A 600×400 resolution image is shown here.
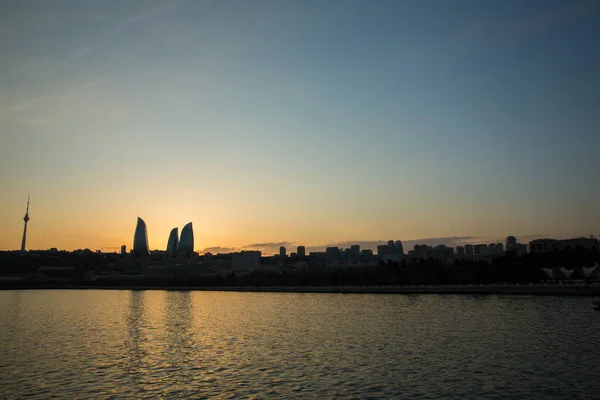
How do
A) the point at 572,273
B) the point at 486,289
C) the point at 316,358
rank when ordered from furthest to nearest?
the point at 572,273, the point at 486,289, the point at 316,358

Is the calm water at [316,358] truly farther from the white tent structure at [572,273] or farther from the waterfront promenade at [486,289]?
the white tent structure at [572,273]

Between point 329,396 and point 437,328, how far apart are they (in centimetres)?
2656

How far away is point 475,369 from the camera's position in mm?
28516

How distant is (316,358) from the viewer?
32875mm


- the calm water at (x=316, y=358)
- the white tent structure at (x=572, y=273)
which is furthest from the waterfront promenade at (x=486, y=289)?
the calm water at (x=316, y=358)

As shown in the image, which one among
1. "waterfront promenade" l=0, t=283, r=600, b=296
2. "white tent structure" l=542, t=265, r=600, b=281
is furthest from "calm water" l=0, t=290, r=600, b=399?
"white tent structure" l=542, t=265, r=600, b=281

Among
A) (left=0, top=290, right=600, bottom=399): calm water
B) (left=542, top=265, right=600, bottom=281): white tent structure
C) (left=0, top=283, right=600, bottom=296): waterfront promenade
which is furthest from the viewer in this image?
(left=542, top=265, right=600, bottom=281): white tent structure

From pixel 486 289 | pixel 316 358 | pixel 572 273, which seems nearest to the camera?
pixel 316 358

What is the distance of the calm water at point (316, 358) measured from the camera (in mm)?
24875

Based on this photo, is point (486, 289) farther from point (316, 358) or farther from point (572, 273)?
point (316, 358)

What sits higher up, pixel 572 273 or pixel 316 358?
pixel 572 273

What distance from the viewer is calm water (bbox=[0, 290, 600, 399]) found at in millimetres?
24875

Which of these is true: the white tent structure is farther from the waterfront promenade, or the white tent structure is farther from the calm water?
the calm water

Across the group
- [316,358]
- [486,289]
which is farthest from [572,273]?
[316,358]
